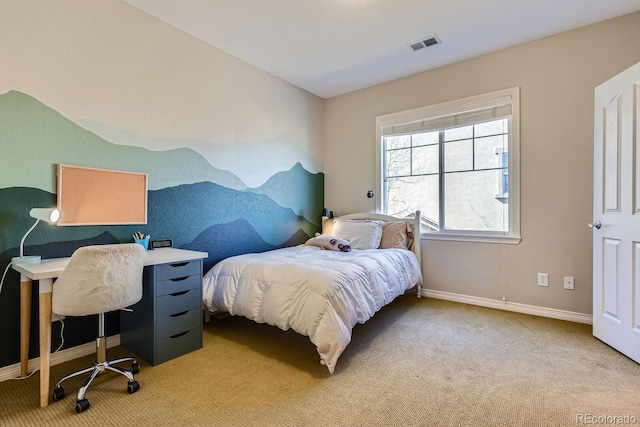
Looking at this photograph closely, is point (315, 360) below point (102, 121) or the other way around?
below

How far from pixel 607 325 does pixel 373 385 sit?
192 centimetres

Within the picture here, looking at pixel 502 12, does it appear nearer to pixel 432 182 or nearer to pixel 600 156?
pixel 600 156

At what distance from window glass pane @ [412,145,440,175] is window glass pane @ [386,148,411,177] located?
78mm

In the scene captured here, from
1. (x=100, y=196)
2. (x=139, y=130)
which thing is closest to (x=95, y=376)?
(x=100, y=196)

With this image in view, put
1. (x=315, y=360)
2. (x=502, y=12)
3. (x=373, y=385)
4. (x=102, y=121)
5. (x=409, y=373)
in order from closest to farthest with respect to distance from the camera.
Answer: (x=373, y=385) → (x=409, y=373) → (x=315, y=360) → (x=102, y=121) → (x=502, y=12)

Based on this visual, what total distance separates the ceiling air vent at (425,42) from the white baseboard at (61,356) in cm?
369

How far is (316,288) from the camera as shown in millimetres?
2004

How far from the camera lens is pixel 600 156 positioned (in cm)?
239

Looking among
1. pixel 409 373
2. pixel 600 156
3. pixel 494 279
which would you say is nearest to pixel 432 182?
pixel 494 279

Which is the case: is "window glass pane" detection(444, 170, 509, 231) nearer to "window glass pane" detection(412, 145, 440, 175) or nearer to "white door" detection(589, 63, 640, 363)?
"window glass pane" detection(412, 145, 440, 175)

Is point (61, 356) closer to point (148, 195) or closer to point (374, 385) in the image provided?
point (148, 195)

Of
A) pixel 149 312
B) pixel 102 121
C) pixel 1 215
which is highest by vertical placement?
pixel 102 121

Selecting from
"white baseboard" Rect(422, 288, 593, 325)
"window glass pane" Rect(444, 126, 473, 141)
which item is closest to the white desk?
"white baseboard" Rect(422, 288, 593, 325)

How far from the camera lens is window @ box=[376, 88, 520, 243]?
3158 mm
